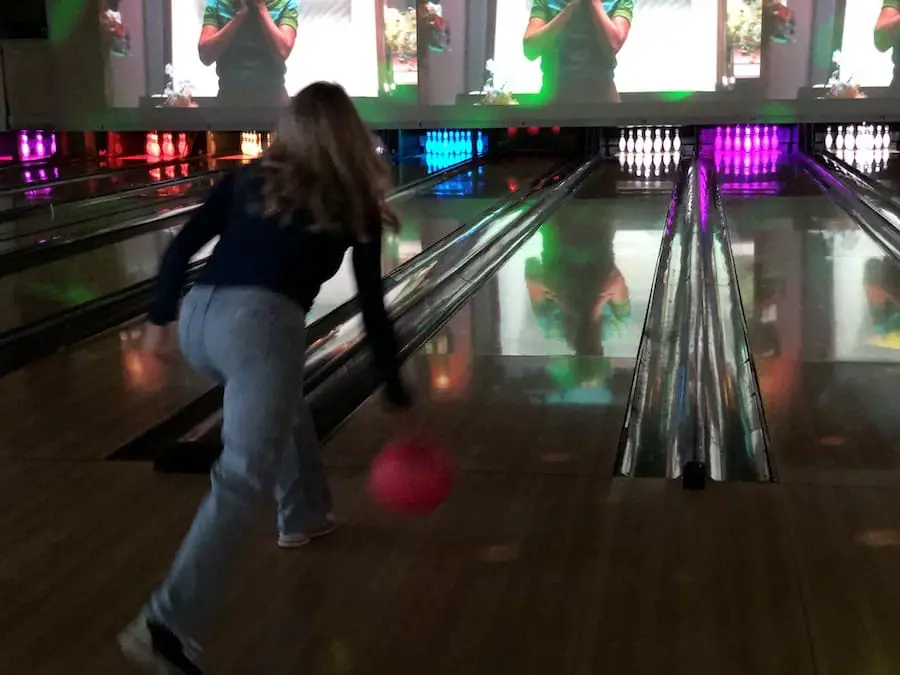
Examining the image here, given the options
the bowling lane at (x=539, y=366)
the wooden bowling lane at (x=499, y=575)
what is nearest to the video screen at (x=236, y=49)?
the bowling lane at (x=539, y=366)

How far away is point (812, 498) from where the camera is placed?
7.47 feet

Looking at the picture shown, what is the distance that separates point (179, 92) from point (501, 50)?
8.60 feet

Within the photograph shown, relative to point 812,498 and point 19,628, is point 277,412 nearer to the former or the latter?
point 19,628

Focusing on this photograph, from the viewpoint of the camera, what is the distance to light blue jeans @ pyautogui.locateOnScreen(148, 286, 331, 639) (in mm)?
1593

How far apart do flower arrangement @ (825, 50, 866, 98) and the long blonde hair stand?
7799mm

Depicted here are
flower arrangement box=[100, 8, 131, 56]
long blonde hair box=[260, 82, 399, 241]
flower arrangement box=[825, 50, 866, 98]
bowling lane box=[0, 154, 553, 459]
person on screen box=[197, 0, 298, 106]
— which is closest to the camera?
long blonde hair box=[260, 82, 399, 241]

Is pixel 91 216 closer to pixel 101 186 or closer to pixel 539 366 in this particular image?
pixel 101 186

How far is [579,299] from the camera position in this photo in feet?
13.8

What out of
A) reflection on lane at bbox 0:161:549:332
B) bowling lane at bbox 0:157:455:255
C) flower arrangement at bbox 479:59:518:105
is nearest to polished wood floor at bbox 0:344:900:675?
reflection on lane at bbox 0:161:549:332

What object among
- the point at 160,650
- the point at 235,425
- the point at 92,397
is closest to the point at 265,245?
the point at 235,425

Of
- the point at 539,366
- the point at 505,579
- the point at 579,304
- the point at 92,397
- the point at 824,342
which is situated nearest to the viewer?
the point at 505,579

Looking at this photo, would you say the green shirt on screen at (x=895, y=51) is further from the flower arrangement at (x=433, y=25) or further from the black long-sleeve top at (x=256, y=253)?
the black long-sleeve top at (x=256, y=253)

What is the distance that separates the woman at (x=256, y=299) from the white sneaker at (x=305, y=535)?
1.49ft

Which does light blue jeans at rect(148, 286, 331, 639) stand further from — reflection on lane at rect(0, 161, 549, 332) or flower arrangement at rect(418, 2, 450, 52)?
flower arrangement at rect(418, 2, 450, 52)
